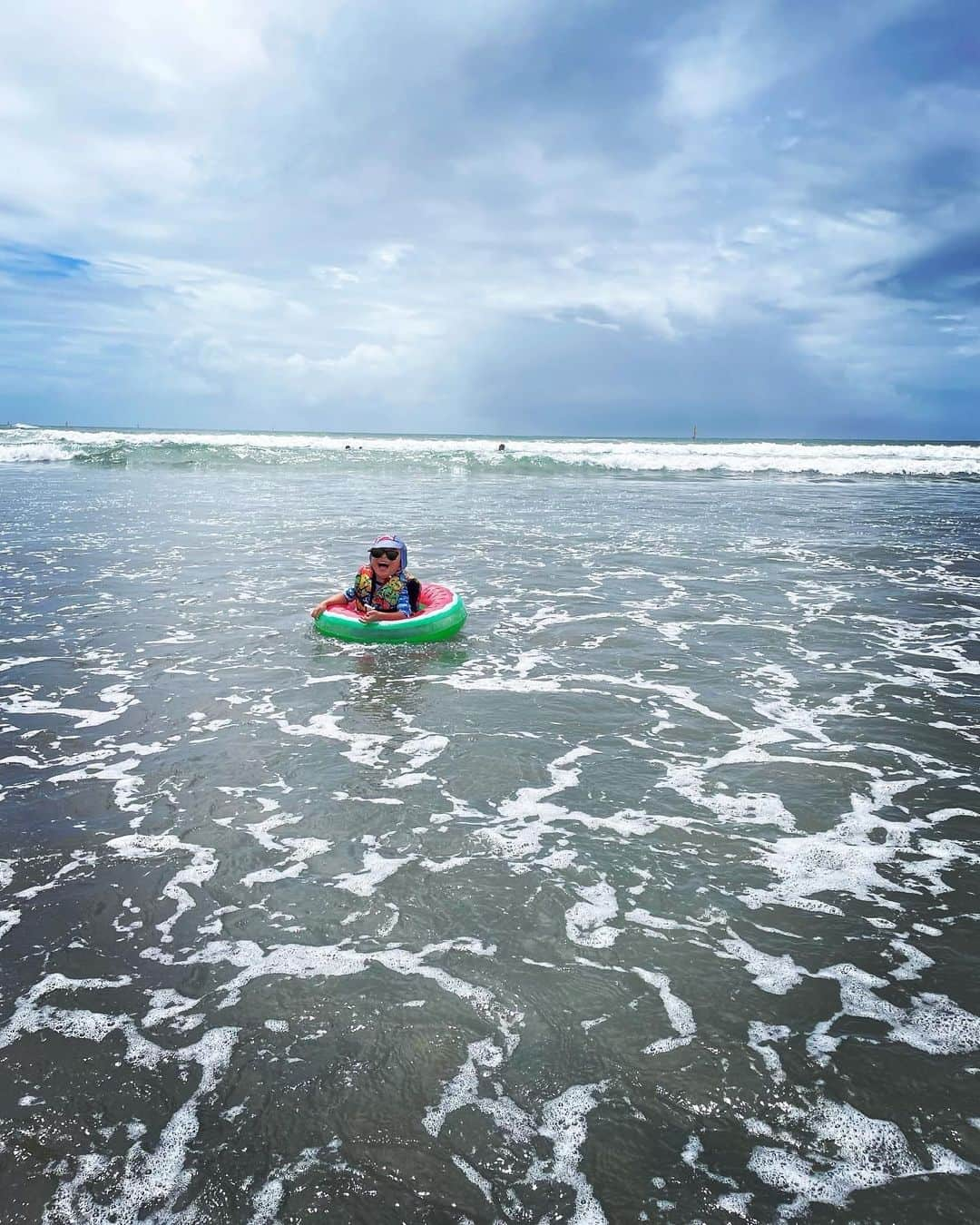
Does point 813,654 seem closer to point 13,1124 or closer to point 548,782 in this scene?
point 548,782

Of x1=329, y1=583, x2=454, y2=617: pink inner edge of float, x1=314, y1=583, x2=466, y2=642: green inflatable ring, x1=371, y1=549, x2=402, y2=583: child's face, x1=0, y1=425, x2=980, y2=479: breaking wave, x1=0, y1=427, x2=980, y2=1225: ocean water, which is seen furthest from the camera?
x1=0, y1=425, x2=980, y2=479: breaking wave

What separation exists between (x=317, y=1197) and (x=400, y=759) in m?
3.76

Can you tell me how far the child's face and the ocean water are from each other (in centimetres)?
103

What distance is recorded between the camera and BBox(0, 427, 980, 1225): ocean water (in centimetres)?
290

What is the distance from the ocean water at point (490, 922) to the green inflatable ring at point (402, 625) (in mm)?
212

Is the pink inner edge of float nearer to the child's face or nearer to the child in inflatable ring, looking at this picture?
the child in inflatable ring

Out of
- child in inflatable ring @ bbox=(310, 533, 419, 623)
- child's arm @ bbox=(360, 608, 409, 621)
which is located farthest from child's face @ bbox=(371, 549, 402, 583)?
child's arm @ bbox=(360, 608, 409, 621)

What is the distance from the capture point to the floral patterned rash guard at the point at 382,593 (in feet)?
32.8

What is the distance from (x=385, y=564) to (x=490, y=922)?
6.39 m

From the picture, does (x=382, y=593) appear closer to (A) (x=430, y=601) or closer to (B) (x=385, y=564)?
(B) (x=385, y=564)

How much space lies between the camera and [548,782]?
19.7 ft

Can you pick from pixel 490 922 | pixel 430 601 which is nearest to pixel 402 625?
pixel 430 601

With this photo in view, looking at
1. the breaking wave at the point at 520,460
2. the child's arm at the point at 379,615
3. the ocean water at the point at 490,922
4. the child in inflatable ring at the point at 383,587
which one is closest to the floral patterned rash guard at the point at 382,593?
the child in inflatable ring at the point at 383,587

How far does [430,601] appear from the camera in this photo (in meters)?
10.4
